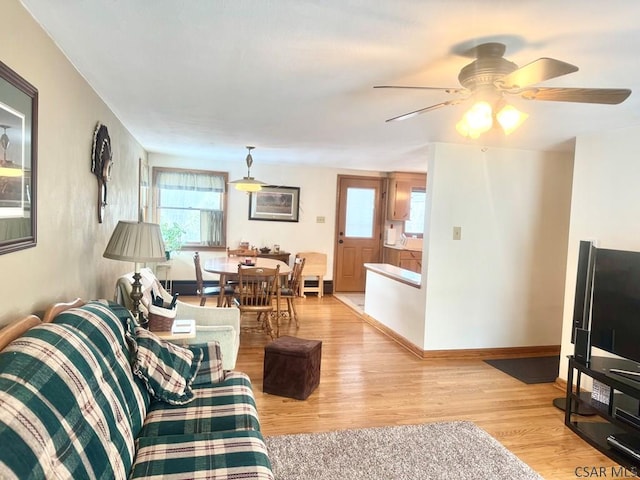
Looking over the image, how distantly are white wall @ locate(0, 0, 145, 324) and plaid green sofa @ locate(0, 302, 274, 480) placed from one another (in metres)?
0.25

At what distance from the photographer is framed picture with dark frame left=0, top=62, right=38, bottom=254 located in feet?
4.63

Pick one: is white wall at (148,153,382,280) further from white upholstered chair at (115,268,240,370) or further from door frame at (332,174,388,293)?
white upholstered chair at (115,268,240,370)

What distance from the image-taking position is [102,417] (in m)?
1.42

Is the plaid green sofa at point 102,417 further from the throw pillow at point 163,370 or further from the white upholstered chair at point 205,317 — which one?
the white upholstered chair at point 205,317

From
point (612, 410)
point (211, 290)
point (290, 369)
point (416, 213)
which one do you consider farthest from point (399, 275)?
point (416, 213)

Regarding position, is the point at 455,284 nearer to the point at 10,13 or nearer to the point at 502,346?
the point at 502,346

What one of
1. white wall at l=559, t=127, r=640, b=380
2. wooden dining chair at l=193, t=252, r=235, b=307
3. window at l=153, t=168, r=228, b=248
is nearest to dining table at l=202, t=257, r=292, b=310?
wooden dining chair at l=193, t=252, r=235, b=307

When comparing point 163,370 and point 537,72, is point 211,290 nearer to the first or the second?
point 163,370

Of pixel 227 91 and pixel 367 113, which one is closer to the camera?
pixel 227 91

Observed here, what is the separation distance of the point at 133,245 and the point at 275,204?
4415 mm

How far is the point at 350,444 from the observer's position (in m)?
2.46

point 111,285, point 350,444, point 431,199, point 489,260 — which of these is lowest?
point 350,444

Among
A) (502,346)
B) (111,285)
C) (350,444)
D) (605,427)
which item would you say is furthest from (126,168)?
(605,427)

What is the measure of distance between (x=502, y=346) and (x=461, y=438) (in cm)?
197
